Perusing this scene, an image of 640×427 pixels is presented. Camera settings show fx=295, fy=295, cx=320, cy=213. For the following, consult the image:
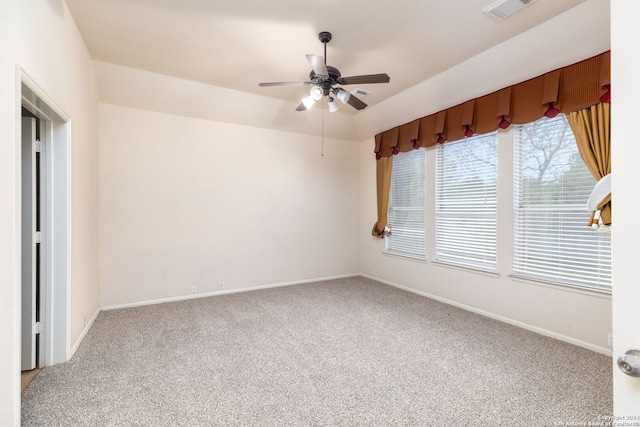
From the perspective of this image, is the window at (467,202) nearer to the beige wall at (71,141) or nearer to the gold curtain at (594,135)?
the gold curtain at (594,135)

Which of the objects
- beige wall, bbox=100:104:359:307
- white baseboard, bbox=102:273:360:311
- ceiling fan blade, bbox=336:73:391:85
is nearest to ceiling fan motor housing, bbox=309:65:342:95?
ceiling fan blade, bbox=336:73:391:85

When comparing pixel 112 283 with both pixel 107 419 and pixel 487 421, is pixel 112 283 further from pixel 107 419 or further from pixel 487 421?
pixel 487 421

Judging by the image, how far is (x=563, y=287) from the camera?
3043mm

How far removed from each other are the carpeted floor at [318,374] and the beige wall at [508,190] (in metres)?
0.24

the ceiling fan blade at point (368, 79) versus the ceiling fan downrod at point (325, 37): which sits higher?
the ceiling fan downrod at point (325, 37)

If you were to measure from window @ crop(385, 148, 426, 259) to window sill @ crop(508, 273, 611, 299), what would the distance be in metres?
1.47

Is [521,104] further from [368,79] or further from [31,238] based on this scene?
[31,238]

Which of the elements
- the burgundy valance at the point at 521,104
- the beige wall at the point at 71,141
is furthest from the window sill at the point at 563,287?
the beige wall at the point at 71,141

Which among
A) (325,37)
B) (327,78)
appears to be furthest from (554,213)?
(325,37)

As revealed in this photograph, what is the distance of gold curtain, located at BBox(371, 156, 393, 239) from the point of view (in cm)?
531

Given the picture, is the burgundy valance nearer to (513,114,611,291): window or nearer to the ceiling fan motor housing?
(513,114,611,291): window

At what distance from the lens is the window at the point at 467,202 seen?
3760mm

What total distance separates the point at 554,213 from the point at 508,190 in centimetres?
52
